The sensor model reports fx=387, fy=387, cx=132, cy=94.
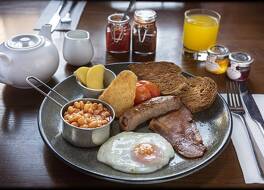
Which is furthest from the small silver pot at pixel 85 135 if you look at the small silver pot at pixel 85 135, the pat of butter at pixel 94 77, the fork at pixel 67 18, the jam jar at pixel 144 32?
the fork at pixel 67 18

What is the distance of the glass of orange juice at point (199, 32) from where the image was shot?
1453mm

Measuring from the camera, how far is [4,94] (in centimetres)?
122

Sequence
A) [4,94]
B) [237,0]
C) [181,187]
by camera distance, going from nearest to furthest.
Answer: [181,187], [4,94], [237,0]

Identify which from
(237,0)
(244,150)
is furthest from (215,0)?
(244,150)

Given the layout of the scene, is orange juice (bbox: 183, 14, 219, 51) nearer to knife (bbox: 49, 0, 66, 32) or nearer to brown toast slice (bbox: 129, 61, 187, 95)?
brown toast slice (bbox: 129, 61, 187, 95)

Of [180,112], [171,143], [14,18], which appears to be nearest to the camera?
[171,143]

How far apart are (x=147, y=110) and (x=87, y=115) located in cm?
17

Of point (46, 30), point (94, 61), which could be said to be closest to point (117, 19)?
point (94, 61)

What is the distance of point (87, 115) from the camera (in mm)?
1001

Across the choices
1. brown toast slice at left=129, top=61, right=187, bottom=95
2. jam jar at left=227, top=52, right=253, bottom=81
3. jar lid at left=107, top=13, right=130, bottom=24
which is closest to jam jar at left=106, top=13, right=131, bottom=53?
jar lid at left=107, top=13, right=130, bottom=24

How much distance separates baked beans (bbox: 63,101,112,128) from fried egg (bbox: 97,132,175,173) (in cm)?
6

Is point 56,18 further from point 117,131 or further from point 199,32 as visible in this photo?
point 117,131

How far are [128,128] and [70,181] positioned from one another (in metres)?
0.22

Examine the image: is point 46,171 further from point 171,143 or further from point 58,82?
point 58,82
